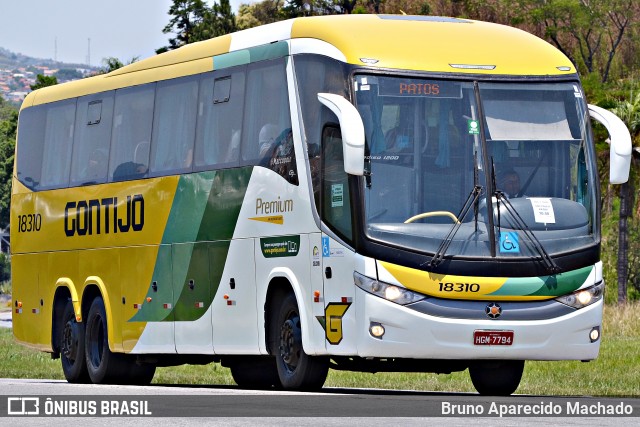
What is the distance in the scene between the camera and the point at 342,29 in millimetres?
17641

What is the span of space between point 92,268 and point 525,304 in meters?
8.56

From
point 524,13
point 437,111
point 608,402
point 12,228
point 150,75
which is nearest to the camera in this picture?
point 608,402

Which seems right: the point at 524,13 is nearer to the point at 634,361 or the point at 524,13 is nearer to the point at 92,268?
the point at 634,361

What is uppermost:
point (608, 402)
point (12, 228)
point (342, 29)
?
point (342, 29)

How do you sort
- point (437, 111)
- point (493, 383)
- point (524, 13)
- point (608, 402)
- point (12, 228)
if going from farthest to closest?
point (524, 13) → point (12, 228) → point (493, 383) → point (437, 111) → point (608, 402)

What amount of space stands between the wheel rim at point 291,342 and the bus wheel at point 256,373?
3.86 metres

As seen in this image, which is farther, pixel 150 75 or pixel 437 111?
pixel 150 75

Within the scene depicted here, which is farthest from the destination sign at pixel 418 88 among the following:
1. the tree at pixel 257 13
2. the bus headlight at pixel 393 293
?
the tree at pixel 257 13

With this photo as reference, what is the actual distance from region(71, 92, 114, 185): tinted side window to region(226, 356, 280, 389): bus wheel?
3.32 m

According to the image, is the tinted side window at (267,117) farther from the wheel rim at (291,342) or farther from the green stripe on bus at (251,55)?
the wheel rim at (291,342)

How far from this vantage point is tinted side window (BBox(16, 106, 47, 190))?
25312mm

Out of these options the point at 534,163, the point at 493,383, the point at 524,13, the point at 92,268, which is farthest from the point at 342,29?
the point at 524,13

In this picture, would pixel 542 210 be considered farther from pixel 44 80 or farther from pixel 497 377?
pixel 44 80

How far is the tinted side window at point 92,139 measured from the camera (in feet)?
76.2
